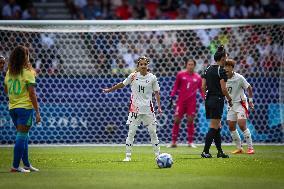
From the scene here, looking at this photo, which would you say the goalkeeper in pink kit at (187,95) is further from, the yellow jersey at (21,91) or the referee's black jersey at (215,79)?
the yellow jersey at (21,91)

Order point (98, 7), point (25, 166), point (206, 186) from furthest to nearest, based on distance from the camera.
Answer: point (98, 7), point (25, 166), point (206, 186)

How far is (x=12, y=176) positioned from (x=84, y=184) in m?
1.58

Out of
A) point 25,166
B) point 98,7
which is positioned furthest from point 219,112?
point 98,7

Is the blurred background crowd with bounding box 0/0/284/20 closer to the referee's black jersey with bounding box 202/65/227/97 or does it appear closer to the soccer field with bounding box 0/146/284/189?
the soccer field with bounding box 0/146/284/189

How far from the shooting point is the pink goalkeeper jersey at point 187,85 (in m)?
20.2

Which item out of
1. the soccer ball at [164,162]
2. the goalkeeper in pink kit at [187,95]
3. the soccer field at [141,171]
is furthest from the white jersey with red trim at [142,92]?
the goalkeeper in pink kit at [187,95]

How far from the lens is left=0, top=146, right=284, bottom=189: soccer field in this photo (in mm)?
10867

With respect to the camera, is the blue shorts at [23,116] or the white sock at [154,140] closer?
the blue shorts at [23,116]

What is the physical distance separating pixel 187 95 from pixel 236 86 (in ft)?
10.9

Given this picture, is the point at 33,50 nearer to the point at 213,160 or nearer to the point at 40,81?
the point at 40,81

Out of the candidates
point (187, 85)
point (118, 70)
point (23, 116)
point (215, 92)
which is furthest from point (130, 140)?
point (118, 70)

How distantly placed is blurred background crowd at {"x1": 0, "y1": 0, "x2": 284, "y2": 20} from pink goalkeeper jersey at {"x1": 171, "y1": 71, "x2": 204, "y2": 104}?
591 cm

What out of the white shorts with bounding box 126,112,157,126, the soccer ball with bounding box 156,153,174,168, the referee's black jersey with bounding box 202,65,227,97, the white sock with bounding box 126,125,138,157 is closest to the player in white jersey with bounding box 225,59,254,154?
the referee's black jersey with bounding box 202,65,227,97

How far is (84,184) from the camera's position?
35.5 feet
